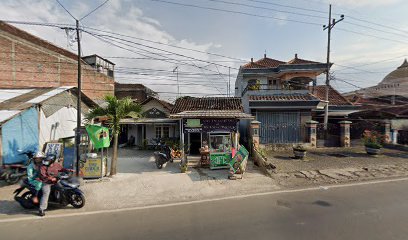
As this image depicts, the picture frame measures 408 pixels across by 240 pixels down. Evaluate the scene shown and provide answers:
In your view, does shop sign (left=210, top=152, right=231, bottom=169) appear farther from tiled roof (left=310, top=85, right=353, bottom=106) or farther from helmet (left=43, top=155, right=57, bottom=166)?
tiled roof (left=310, top=85, right=353, bottom=106)

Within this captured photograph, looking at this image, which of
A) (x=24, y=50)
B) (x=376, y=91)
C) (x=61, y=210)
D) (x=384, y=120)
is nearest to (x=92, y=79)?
(x=24, y=50)

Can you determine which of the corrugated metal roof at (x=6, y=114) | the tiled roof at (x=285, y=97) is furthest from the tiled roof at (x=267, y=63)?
the corrugated metal roof at (x=6, y=114)

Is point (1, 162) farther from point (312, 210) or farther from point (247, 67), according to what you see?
point (247, 67)

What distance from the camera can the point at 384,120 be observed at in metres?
16.1

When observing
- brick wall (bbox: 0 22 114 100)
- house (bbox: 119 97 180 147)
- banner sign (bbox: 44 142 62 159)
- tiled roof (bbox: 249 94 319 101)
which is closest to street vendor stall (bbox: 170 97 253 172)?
tiled roof (bbox: 249 94 319 101)

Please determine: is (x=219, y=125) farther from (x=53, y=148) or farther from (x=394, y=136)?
(x=394, y=136)

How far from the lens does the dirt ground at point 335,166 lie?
29.1ft

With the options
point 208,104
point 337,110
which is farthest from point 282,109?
point 337,110

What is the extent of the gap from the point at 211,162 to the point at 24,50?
18608 mm

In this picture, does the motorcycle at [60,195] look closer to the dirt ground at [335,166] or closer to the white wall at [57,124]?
the white wall at [57,124]

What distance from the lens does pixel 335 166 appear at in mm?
10586

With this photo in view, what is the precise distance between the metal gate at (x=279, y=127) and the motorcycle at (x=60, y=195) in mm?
12475

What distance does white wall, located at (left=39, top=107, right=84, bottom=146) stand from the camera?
11959mm

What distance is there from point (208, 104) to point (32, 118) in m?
11.4
